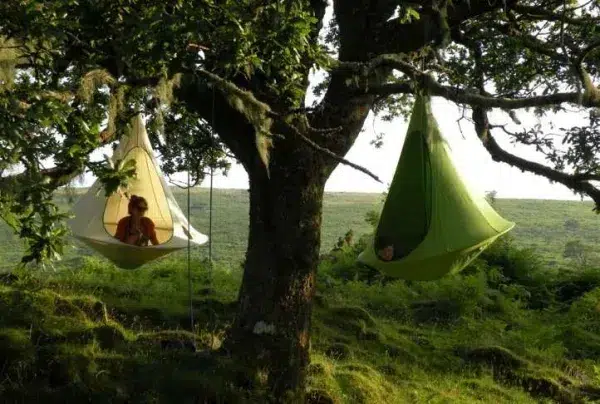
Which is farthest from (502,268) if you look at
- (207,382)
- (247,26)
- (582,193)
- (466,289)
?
(247,26)

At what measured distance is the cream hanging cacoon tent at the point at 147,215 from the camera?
214 inches

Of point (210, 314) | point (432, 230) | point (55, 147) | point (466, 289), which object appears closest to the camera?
point (55, 147)

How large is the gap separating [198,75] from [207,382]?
98.5 inches

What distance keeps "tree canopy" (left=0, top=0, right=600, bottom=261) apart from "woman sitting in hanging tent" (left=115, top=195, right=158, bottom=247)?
0.69 m

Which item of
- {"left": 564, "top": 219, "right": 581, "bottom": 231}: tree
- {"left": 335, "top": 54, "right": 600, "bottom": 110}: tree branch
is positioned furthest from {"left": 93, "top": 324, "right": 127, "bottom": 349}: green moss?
{"left": 564, "top": 219, "right": 581, "bottom": 231}: tree

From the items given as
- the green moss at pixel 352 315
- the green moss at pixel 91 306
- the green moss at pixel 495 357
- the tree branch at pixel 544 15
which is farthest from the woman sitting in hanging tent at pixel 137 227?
the green moss at pixel 495 357

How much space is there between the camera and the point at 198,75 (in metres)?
4.06

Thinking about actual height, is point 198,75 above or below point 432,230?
above

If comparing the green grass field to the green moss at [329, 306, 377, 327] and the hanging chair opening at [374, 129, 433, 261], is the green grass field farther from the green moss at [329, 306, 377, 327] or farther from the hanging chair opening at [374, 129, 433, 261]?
the hanging chair opening at [374, 129, 433, 261]

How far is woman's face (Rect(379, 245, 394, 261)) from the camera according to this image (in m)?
4.84

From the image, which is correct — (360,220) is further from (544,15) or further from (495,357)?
(544,15)

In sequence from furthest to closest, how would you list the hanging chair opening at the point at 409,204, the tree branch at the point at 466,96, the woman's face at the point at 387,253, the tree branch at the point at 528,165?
the tree branch at the point at 528,165 → the woman's face at the point at 387,253 → the hanging chair opening at the point at 409,204 → the tree branch at the point at 466,96

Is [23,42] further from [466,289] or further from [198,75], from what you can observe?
[466,289]

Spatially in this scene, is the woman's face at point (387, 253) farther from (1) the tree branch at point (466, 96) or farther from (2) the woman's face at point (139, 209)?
(2) the woman's face at point (139, 209)
